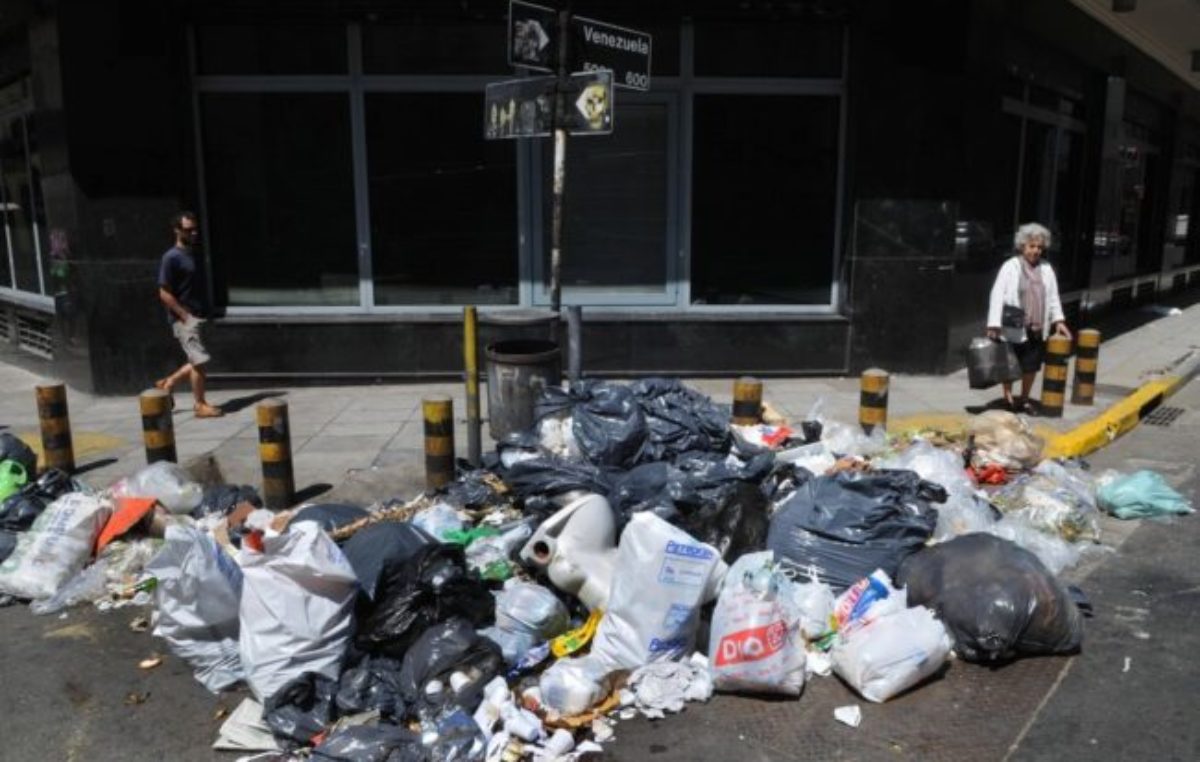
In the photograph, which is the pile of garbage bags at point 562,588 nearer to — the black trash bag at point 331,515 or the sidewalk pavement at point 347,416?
the black trash bag at point 331,515

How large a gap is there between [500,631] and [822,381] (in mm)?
6423

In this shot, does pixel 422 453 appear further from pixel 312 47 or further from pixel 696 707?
pixel 312 47

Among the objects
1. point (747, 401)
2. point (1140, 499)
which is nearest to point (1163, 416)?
point (1140, 499)

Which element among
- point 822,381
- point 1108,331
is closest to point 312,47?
point 822,381

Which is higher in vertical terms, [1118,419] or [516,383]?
[516,383]

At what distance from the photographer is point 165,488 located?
582 cm

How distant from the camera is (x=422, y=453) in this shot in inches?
289

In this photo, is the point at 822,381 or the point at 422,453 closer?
the point at 422,453

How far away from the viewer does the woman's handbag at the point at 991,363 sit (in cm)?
787

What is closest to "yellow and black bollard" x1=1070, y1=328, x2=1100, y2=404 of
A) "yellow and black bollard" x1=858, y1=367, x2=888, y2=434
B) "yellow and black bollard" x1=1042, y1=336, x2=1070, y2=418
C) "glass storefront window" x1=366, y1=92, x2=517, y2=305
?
"yellow and black bollard" x1=1042, y1=336, x2=1070, y2=418

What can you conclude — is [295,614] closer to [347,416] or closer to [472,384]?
[472,384]

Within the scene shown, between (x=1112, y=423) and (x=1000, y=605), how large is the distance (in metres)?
4.84

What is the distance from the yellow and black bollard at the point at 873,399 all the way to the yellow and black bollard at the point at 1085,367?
8.95ft

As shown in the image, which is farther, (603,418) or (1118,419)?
(1118,419)
